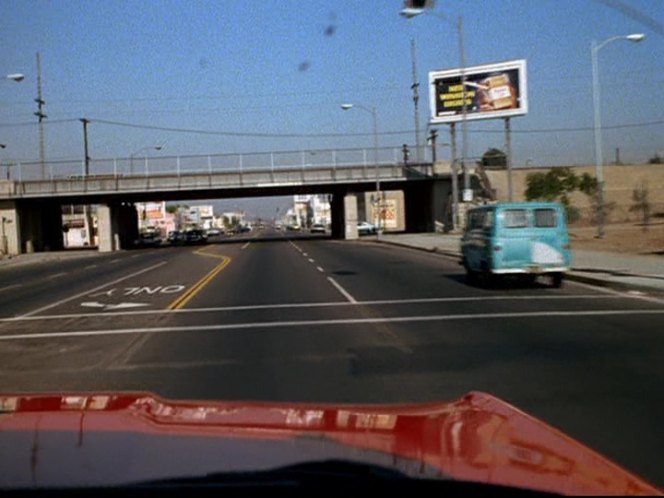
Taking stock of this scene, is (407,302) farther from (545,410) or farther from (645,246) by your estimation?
(645,246)

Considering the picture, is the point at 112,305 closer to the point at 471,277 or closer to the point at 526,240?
the point at 526,240

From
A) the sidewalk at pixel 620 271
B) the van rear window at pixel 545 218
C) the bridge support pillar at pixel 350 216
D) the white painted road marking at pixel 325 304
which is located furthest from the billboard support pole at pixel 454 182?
the white painted road marking at pixel 325 304

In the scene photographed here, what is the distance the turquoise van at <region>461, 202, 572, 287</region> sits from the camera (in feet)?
69.8

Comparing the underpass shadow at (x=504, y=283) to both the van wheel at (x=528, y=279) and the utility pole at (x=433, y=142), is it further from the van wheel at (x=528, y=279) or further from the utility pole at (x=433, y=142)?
the utility pole at (x=433, y=142)

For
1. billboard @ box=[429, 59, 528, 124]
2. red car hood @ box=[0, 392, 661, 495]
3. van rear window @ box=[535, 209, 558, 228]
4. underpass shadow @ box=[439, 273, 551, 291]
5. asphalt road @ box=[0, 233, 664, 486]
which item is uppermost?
billboard @ box=[429, 59, 528, 124]

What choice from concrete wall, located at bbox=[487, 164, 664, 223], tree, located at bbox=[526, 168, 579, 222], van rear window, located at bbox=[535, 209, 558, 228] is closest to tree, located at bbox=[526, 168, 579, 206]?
tree, located at bbox=[526, 168, 579, 222]

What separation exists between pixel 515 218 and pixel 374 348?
9947 millimetres

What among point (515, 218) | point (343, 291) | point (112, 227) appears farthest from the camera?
point (112, 227)

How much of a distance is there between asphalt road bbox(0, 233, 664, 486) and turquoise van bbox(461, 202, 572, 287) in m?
0.68

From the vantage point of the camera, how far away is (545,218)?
71.0ft

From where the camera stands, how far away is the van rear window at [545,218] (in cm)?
2161

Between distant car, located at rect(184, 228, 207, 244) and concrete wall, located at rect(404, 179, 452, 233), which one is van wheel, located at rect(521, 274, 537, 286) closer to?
concrete wall, located at rect(404, 179, 452, 233)

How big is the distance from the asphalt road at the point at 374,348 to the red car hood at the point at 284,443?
1908 millimetres

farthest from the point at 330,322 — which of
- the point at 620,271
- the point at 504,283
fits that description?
the point at 620,271
